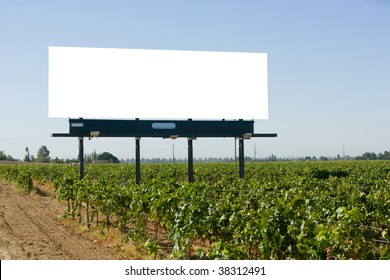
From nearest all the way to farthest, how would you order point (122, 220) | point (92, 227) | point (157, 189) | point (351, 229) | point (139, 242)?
1. point (351, 229)
2. point (139, 242)
3. point (157, 189)
4. point (122, 220)
5. point (92, 227)

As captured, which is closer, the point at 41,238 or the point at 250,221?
the point at 250,221

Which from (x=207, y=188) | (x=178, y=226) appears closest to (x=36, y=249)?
(x=178, y=226)

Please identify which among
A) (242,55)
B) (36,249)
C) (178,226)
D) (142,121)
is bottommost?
(36,249)

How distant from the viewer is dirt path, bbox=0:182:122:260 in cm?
977

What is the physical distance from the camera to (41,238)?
11.5m

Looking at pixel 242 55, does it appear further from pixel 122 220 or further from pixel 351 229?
pixel 351 229

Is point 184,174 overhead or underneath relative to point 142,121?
underneath

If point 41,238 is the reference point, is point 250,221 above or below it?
above

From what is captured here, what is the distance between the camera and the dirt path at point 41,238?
9.77 m

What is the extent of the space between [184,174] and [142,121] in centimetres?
1391

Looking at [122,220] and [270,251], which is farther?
[122,220]

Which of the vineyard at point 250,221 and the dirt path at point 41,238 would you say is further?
the dirt path at point 41,238

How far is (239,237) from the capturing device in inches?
291

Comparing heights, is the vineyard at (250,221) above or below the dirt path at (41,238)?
above
